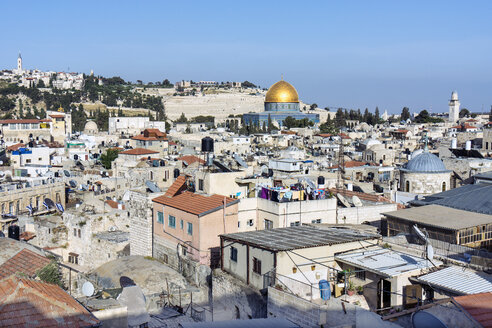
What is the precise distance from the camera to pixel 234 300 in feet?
35.3

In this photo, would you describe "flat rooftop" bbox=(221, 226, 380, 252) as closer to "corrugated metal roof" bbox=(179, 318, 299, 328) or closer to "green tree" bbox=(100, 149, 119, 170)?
"corrugated metal roof" bbox=(179, 318, 299, 328)

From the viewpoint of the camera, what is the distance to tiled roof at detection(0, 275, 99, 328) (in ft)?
22.1

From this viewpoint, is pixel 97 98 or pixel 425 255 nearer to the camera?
pixel 425 255

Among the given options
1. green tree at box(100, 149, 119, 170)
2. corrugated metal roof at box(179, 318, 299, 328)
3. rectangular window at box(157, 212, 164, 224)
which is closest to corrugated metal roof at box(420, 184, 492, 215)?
rectangular window at box(157, 212, 164, 224)

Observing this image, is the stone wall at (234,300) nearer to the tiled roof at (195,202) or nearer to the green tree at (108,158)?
the tiled roof at (195,202)

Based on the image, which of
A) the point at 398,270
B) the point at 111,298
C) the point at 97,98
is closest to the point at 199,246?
the point at 111,298

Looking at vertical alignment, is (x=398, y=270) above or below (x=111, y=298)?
above

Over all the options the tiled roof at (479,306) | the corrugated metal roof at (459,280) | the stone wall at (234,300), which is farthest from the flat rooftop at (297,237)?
the tiled roof at (479,306)

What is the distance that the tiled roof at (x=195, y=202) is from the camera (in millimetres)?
13328

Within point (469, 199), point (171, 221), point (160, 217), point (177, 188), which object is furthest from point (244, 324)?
point (469, 199)

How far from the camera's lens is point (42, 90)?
338ft

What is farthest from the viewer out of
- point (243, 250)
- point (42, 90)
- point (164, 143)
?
point (42, 90)

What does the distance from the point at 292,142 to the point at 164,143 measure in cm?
1679

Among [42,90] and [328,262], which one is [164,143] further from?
[42,90]
